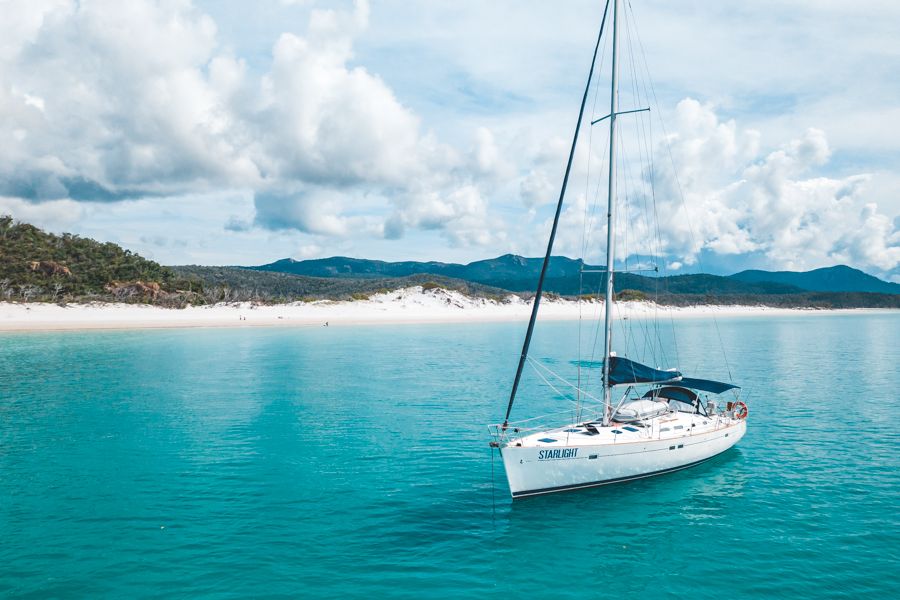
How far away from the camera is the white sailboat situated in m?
17.0

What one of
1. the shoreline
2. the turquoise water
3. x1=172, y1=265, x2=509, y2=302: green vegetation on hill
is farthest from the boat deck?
x1=172, y1=265, x2=509, y2=302: green vegetation on hill

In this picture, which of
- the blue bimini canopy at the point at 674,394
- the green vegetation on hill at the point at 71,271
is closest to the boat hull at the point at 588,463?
the blue bimini canopy at the point at 674,394

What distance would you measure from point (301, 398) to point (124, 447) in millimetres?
11296

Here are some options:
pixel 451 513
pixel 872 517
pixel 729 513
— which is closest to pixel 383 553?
pixel 451 513

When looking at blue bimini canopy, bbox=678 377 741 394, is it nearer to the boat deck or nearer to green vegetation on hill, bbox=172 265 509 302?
the boat deck

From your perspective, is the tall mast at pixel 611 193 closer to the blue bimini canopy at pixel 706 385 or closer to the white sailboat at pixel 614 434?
the white sailboat at pixel 614 434

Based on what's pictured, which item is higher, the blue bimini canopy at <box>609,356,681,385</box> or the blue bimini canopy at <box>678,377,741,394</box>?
the blue bimini canopy at <box>609,356,681,385</box>

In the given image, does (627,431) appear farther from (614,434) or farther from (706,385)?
(706,385)

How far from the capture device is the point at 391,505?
55.3 ft

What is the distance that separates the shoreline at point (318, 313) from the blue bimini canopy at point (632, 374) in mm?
51029

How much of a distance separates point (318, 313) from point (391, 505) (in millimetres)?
85412

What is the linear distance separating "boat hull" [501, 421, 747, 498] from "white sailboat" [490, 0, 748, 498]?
0.03 m

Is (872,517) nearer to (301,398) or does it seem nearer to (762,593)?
(762,593)

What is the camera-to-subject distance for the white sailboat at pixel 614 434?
17047mm
